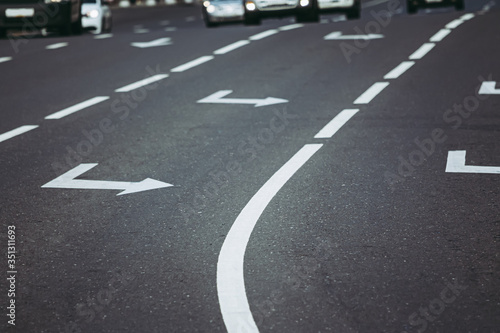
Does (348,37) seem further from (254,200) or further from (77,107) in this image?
(254,200)

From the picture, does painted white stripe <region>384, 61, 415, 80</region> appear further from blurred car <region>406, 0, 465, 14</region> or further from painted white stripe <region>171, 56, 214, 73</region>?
blurred car <region>406, 0, 465, 14</region>

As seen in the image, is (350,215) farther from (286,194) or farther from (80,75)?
(80,75)

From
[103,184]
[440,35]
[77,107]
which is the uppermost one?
[103,184]

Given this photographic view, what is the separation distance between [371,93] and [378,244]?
658 cm

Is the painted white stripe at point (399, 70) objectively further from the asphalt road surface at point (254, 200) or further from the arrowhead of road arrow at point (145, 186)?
the arrowhead of road arrow at point (145, 186)

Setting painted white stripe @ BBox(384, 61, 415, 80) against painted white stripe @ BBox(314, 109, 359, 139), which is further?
painted white stripe @ BBox(384, 61, 415, 80)

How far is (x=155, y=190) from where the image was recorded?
7.25 metres

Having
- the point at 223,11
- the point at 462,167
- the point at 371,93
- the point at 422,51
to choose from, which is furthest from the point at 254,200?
the point at 223,11

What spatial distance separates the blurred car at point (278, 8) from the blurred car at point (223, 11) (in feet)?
1.83

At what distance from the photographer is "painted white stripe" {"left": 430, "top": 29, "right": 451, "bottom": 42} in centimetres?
1819

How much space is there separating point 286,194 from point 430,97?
516 centimetres

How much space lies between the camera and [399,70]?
46.4 ft

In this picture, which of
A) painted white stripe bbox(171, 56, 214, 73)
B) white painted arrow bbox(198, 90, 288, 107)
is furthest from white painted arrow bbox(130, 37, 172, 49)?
white painted arrow bbox(198, 90, 288, 107)

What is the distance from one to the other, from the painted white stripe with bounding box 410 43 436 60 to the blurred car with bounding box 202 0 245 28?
8721 mm
